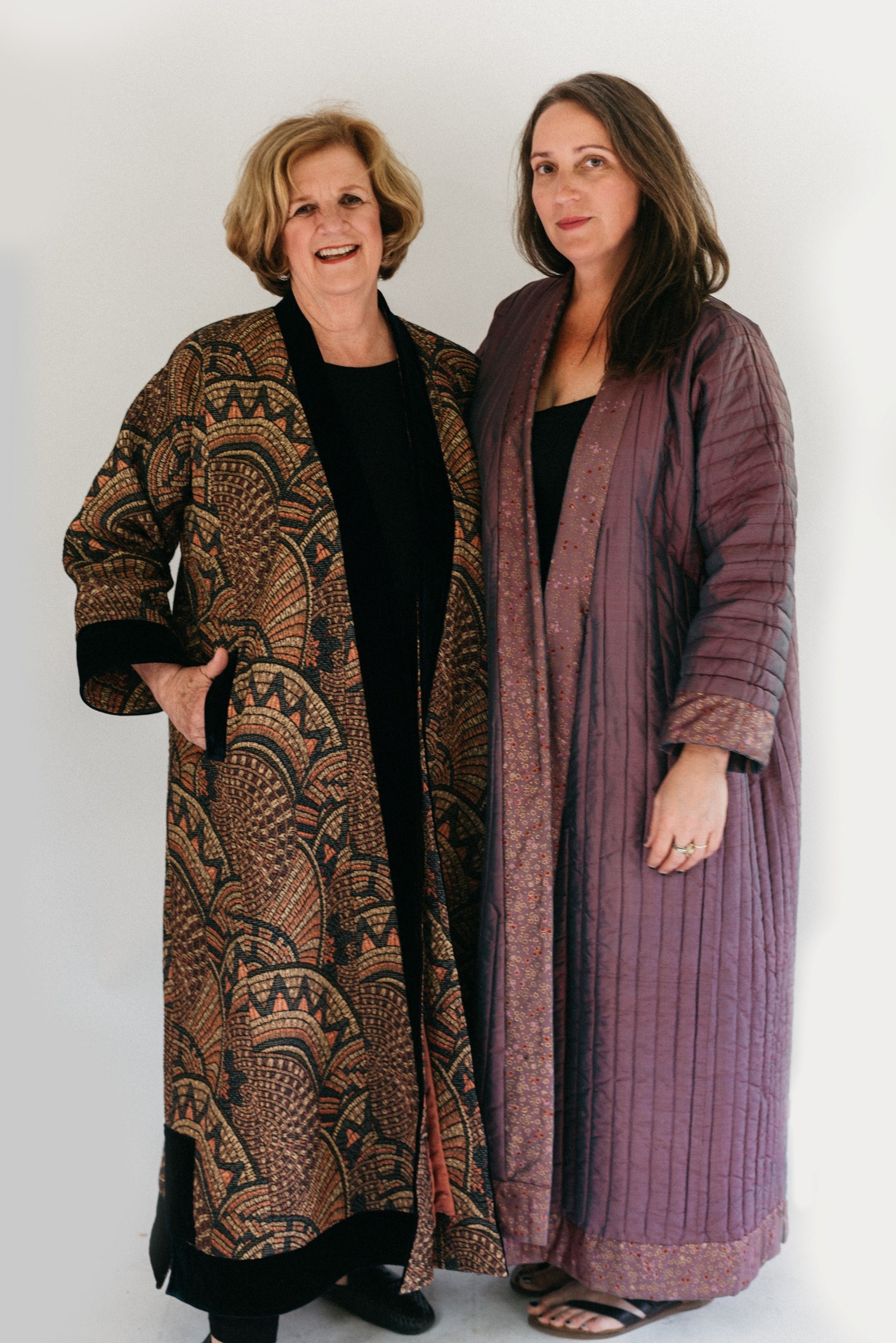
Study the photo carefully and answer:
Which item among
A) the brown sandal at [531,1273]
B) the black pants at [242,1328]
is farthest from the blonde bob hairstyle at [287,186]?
the brown sandal at [531,1273]

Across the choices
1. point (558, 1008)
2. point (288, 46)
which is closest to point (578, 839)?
point (558, 1008)

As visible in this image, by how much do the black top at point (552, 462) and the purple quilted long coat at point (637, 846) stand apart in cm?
4

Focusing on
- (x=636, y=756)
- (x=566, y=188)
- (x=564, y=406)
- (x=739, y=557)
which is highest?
(x=566, y=188)

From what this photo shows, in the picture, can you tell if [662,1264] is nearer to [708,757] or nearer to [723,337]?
[708,757]

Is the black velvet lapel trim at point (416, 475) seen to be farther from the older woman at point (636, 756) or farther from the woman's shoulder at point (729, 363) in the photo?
the woman's shoulder at point (729, 363)

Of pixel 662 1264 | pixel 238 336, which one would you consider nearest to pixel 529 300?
pixel 238 336

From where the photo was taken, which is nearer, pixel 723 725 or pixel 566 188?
pixel 723 725

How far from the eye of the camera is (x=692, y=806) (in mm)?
1733

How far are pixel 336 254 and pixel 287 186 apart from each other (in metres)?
0.12

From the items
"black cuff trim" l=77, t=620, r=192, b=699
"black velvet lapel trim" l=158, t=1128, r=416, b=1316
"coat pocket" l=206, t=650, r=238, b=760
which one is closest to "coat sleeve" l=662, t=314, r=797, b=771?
"coat pocket" l=206, t=650, r=238, b=760

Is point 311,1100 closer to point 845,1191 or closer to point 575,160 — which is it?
point 845,1191

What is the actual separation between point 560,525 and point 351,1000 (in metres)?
0.75

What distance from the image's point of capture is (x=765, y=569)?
5.61ft

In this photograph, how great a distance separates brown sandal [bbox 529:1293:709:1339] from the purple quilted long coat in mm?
86
